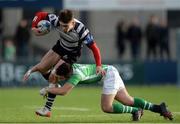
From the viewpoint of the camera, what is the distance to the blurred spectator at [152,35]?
29.2m

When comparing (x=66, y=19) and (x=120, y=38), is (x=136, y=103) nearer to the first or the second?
(x=66, y=19)

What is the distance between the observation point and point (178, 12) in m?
31.8

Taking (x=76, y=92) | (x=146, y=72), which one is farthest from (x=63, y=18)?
(x=146, y=72)

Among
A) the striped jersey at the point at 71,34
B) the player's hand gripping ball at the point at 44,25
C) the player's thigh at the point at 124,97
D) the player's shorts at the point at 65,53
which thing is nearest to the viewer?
the player's thigh at the point at 124,97

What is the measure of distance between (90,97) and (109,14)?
29.5ft

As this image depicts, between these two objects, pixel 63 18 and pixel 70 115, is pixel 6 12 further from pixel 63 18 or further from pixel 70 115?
pixel 63 18

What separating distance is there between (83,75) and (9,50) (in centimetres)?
1424

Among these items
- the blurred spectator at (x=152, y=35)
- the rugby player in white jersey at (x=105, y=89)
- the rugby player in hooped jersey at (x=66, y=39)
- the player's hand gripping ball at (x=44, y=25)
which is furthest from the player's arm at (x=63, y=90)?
the blurred spectator at (x=152, y=35)

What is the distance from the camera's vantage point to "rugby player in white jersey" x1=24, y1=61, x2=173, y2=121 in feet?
47.0

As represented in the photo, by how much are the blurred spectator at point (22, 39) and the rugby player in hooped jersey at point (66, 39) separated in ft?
36.5

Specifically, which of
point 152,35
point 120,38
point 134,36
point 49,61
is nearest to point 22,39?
point 120,38

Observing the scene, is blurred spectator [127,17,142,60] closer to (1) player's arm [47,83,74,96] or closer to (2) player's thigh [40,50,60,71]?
(2) player's thigh [40,50,60,71]

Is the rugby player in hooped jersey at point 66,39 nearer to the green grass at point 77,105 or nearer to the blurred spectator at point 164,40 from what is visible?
the green grass at point 77,105

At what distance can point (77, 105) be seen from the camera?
20.1 m
